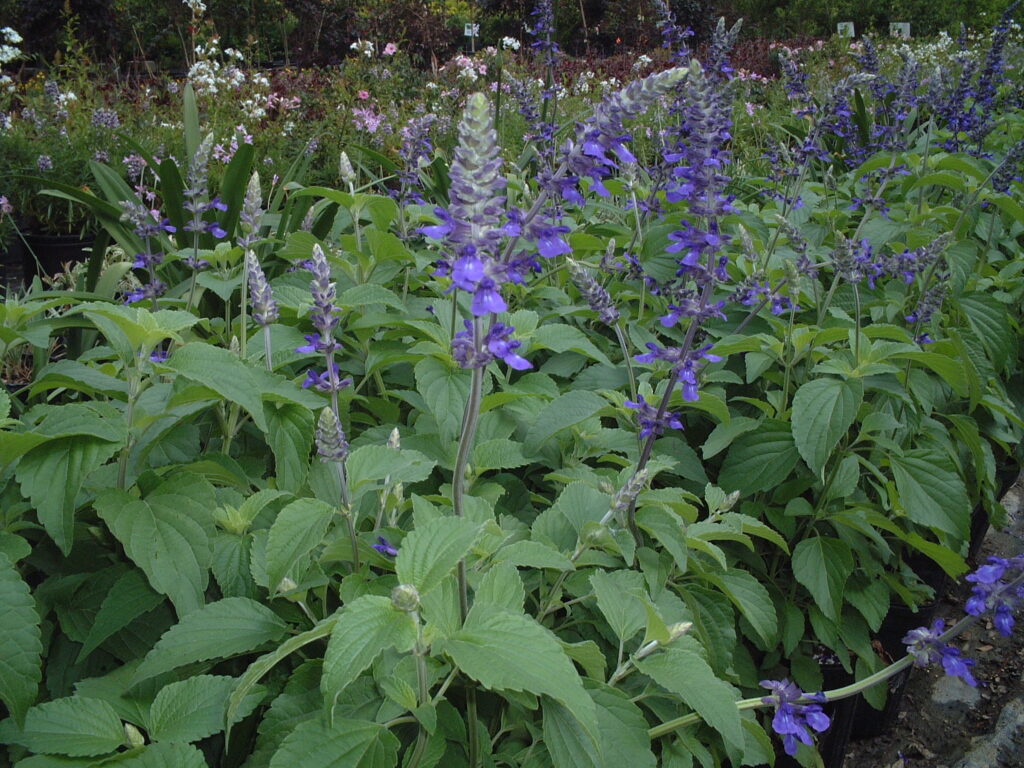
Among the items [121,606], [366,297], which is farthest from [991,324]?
[121,606]

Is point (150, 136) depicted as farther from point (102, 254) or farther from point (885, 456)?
point (885, 456)

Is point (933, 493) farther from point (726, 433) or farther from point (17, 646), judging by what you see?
point (17, 646)

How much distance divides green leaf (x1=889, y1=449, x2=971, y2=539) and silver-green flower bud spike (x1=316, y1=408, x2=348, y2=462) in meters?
1.68

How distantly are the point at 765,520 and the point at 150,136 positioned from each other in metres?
6.63

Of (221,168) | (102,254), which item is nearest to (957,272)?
(102,254)

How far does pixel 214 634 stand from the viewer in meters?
1.44

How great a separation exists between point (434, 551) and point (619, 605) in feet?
1.58

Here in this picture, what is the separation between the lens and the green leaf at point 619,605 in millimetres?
1532

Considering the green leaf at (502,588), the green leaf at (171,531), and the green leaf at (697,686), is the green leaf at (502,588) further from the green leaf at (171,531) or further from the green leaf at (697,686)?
the green leaf at (171,531)

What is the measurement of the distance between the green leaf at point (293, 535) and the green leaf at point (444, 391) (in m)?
0.49

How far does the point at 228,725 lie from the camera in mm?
1237

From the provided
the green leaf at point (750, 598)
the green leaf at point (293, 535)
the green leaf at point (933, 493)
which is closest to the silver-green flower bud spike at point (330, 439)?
the green leaf at point (293, 535)

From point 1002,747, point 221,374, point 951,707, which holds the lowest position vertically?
point 951,707

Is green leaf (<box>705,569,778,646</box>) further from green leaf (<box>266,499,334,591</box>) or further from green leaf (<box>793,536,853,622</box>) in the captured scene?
green leaf (<box>266,499,334,591</box>)
